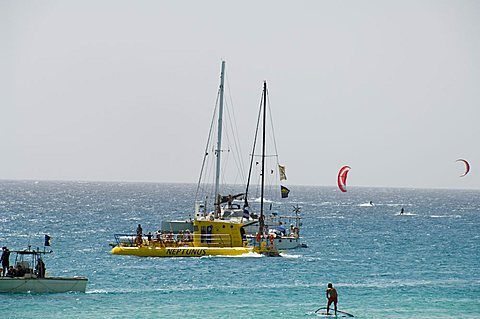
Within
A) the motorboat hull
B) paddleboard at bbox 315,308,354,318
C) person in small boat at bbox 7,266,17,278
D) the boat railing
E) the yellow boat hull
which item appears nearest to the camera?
paddleboard at bbox 315,308,354,318

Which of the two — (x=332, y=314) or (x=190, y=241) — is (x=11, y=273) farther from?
(x=190, y=241)

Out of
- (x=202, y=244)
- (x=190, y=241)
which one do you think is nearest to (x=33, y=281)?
(x=202, y=244)

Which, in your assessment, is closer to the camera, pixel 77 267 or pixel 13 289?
pixel 13 289

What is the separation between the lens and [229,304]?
141 ft

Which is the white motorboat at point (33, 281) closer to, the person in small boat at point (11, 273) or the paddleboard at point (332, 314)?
the person in small boat at point (11, 273)

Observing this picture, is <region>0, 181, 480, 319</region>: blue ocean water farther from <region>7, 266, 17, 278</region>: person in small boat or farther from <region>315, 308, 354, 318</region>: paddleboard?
<region>7, 266, 17, 278</region>: person in small boat

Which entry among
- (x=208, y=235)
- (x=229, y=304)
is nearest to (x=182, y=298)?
(x=229, y=304)

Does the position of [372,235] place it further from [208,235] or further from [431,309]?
[431,309]

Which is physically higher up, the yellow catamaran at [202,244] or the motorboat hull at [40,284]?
the yellow catamaran at [202,244]

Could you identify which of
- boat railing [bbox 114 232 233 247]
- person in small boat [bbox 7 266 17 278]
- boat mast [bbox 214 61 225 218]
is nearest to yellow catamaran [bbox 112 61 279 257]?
boat railing [bbox 114 232 233 247]

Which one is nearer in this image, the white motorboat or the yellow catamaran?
the white motorboat

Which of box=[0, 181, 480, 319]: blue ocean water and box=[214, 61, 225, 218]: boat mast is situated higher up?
box=[214, 61, 225, 218]: boat mast

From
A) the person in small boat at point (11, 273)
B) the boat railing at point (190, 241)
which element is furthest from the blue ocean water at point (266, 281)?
the boat railing at point (190, 241)

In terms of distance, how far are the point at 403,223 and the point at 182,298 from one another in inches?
3282
